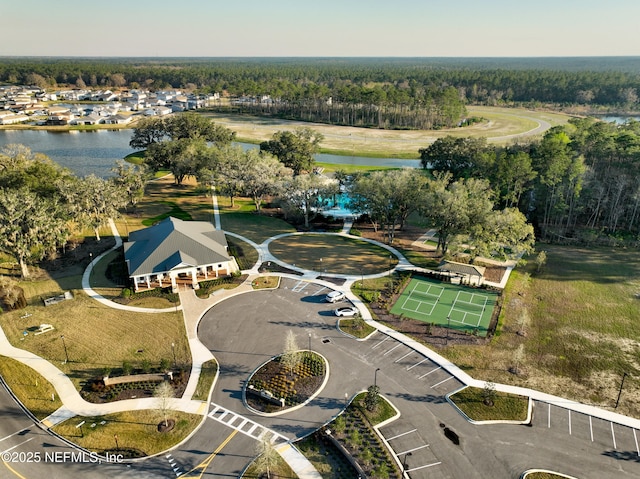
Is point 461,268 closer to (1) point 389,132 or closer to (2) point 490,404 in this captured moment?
(2) point 490,404

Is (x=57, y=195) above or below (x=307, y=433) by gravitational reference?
above

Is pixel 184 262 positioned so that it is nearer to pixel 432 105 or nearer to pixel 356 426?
pixel 356 426

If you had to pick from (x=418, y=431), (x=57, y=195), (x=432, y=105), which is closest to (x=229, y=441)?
(x=418, y=431)

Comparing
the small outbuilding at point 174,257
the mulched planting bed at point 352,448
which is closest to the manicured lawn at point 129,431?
the mulched planting bed at point 352,448

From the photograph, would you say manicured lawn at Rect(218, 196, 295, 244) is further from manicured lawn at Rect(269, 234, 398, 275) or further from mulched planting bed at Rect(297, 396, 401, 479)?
mulched planting bed at Rect(297, 396, 401, 479)

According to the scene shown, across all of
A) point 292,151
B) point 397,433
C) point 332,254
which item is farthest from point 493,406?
point 292,151

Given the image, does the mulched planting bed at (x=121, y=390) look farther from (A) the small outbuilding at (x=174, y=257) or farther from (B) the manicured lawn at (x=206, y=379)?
(A) the small outbuilding at (x=174, y=257)
